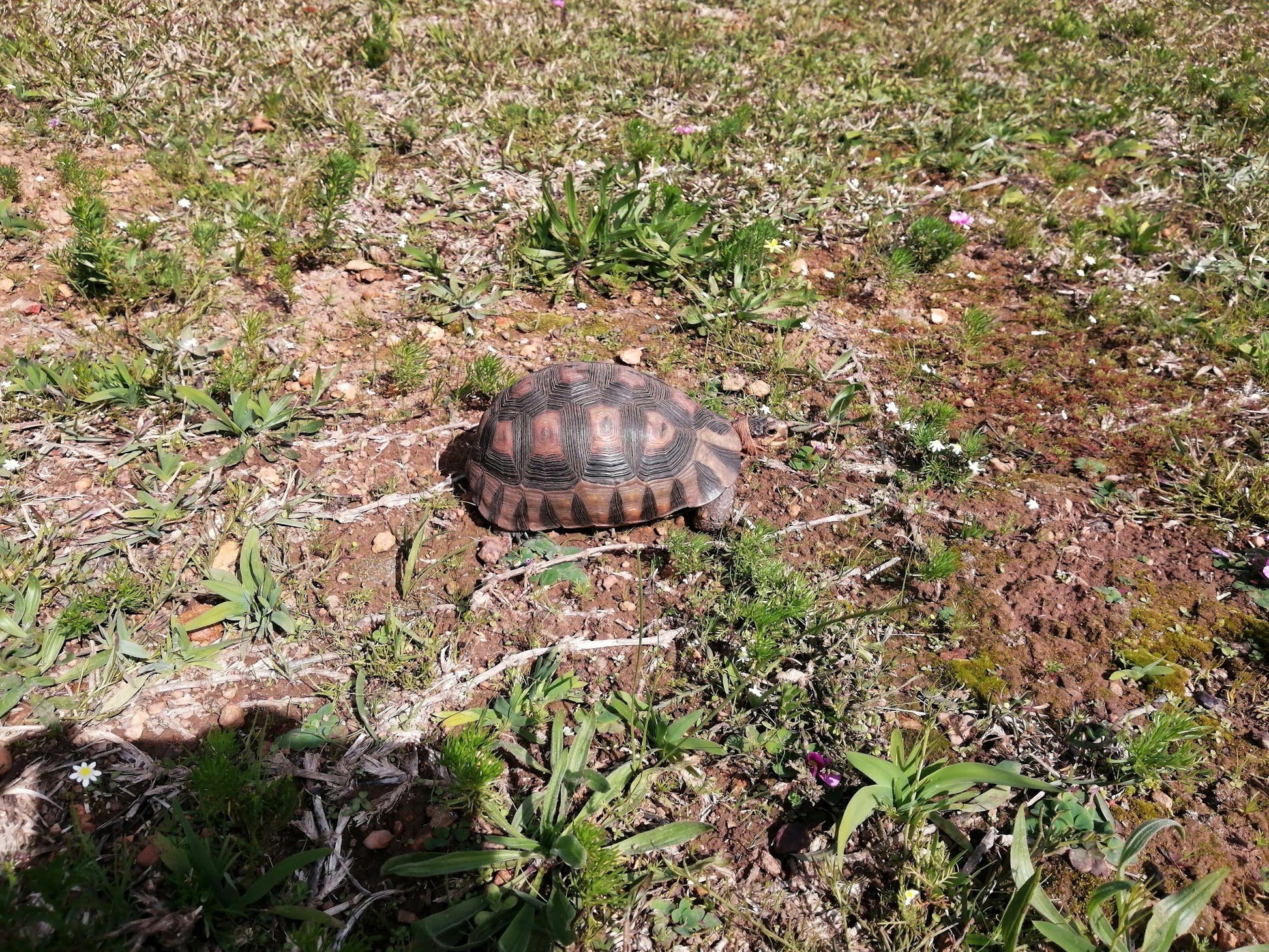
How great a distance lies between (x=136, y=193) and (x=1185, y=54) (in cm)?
1110

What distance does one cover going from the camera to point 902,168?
22.4ft

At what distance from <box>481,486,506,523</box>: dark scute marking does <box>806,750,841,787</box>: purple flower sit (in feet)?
6.41

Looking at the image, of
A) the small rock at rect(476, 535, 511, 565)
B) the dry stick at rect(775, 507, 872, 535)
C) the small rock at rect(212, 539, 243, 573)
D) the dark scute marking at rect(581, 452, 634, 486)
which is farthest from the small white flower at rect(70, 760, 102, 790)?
the dry stick at rect(775, 507, 872, 535)

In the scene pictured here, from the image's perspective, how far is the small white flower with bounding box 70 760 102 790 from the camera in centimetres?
267

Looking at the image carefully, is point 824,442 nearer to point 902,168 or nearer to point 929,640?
point 929,640

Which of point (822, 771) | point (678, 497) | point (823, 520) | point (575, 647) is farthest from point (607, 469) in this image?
point (822, 771)

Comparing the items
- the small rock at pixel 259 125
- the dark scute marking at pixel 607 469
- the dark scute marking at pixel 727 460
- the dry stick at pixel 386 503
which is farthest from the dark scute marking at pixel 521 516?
the small rock at pixel 259 125

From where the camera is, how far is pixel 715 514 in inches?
154

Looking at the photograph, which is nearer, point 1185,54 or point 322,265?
point 322,265

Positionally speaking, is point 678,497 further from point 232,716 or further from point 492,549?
point 232,716

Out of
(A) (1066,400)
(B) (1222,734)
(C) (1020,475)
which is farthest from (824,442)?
(B) (1222,734)

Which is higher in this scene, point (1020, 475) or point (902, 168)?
point (902, 168)

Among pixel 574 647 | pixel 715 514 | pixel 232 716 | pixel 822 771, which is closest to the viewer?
pixel 822 771

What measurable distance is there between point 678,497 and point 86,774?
276 centimetres
